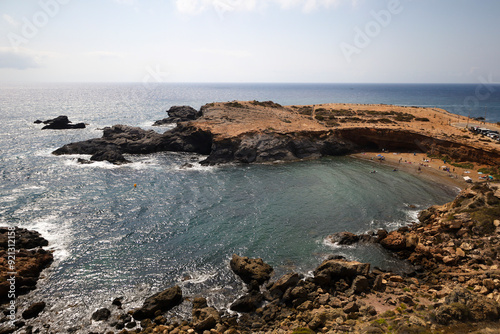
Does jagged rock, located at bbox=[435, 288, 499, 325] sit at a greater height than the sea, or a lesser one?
greater

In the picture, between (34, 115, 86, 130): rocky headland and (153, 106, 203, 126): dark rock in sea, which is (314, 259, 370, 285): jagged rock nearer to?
(153, 106, 203, 126): dark rock in sea

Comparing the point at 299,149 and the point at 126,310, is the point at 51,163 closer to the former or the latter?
the point at 126,310

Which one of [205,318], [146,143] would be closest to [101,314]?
[205,318]

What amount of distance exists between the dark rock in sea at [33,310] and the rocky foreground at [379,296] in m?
4.95

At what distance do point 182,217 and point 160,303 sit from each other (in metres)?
15.4

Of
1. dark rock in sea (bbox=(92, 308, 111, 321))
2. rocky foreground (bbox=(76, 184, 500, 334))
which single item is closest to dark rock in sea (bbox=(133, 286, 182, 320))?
rocky foreground (bbox=(76, 184, 500, 334))

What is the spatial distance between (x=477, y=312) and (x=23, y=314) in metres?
32.2

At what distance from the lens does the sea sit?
83.5ft

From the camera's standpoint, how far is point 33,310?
21.8 metres

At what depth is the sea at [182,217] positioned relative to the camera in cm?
2544

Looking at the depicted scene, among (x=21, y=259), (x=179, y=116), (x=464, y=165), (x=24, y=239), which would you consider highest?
(x=179, y=116)

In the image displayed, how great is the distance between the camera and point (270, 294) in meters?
23.9

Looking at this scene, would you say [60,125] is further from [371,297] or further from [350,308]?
[371,297]

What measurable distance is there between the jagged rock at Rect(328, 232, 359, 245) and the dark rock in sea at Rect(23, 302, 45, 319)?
28576 mm
